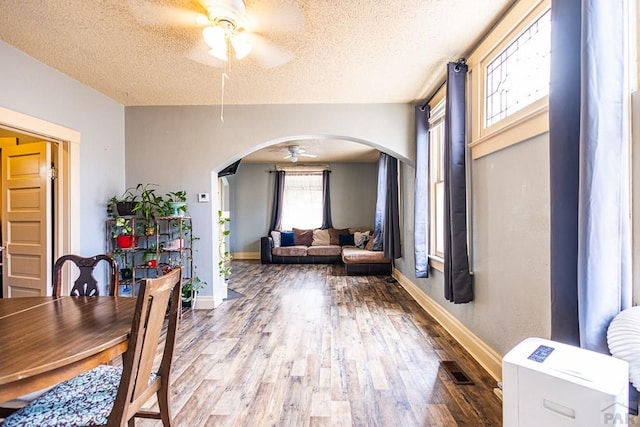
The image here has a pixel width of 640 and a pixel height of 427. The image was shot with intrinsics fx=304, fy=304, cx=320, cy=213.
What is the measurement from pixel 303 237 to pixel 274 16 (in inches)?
231

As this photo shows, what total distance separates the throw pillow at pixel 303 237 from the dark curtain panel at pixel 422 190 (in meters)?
4.22

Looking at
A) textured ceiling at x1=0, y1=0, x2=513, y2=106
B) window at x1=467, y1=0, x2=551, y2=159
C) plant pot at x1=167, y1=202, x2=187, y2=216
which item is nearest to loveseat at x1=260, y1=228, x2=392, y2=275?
plant pot at x1=167, y1=202, x2=187, y2=216

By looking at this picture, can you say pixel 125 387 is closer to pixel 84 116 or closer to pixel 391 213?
pixel 84 116

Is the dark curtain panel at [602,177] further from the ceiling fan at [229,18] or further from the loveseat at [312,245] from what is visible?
the loveseat at [312,245]

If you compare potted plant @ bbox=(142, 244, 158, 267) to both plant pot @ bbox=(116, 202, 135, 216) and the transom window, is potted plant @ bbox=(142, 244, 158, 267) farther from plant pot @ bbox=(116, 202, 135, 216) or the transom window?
the transom window

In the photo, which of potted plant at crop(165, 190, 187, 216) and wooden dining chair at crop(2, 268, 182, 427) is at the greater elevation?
potted plant at crop(165, 190, 187, 216)

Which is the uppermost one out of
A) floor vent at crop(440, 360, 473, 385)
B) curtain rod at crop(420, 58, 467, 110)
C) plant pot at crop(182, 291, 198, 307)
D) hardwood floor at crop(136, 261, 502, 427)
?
curtain rod at crop(420, 58, 467, 110)

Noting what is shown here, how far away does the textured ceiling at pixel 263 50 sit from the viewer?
6.46 ft

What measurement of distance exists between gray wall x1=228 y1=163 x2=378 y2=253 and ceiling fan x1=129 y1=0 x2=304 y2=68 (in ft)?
18.8

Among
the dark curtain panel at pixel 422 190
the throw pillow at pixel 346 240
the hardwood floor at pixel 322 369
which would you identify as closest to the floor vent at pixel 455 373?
the hardwood floor at pixel 322 369

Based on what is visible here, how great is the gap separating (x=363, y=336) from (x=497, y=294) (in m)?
1.28

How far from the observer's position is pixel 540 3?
1742 millimetres

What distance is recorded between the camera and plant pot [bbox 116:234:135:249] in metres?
3.36

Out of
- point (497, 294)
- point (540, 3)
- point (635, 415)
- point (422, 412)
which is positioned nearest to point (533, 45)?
point (540, 3)
